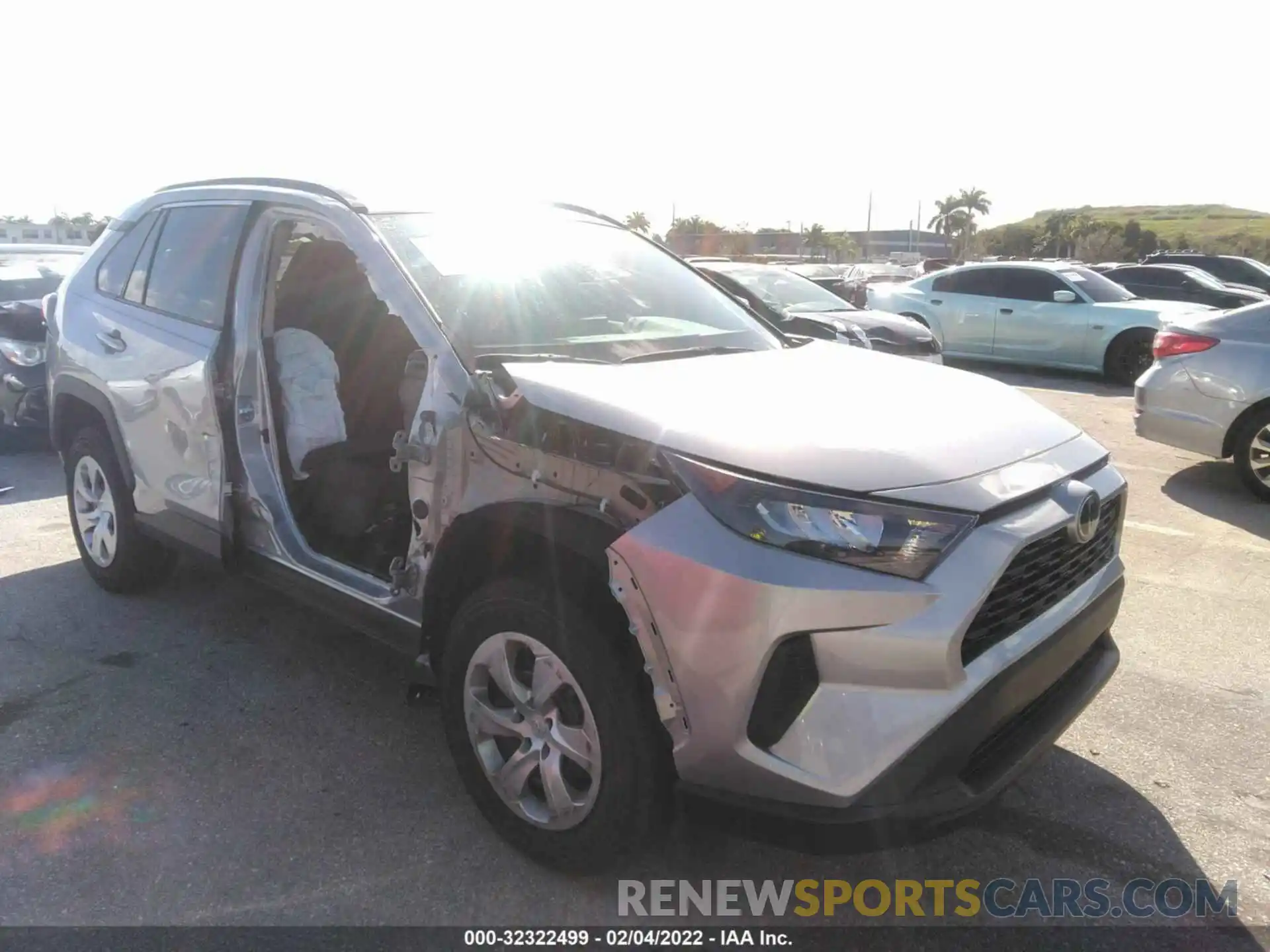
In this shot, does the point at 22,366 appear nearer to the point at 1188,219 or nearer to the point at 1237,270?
the point at 1237,270

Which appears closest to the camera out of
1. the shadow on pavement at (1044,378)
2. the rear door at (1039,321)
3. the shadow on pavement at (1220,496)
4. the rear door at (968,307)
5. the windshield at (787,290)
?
the shadow on pavement at (1220,496)

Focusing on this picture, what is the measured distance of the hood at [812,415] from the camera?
218 centimetres

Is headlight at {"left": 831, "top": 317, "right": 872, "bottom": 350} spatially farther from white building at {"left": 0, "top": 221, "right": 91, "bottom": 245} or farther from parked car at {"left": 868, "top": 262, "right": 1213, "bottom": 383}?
white building at {"left": 0, "top": 221, "right": 91, "bottom": 245}

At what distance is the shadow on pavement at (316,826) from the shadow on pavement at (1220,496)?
354 centimetres

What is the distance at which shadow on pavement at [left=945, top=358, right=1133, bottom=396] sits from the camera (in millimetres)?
11297

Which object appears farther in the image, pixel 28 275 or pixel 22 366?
pixel 28 275

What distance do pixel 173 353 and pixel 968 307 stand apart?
11203mm

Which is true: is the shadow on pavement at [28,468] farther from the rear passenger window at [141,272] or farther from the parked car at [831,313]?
the parked car at [831,313]

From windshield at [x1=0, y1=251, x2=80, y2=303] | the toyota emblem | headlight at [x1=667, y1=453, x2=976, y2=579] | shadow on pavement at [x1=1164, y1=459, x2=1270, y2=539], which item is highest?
windshield at [x1=0, y1=251, x2=80, y2=303]

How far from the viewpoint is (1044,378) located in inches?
486

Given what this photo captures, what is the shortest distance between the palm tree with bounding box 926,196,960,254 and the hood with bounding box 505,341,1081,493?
99931 millimetres

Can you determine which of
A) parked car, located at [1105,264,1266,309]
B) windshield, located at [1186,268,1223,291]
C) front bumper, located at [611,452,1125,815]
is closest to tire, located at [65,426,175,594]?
front bumper, located at [611,452,1125,815]

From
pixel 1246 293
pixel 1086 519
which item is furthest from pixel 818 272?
pixel 1086 519

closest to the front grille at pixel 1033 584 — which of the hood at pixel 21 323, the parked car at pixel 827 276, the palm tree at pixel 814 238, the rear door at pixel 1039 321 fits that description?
the hood at pixel 21 323
